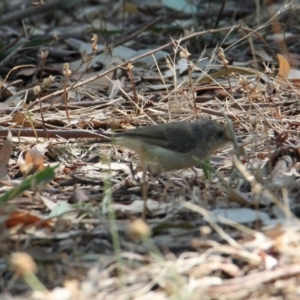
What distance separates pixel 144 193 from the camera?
316 cm

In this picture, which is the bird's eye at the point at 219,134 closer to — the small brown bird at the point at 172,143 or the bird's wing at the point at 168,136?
the small brown bird at the point at 172,143

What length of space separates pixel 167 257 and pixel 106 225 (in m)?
0.35

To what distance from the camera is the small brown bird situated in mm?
3957

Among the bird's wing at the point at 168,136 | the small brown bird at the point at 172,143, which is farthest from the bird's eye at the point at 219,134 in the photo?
the bird's wing at the point at 168,136

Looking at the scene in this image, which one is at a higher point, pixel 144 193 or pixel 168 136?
pixel 144 193

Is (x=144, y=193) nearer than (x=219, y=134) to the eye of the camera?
Yes

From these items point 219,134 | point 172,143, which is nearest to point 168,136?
point 172,143

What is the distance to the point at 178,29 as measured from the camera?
275 inches

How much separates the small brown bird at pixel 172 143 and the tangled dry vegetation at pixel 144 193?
103mm

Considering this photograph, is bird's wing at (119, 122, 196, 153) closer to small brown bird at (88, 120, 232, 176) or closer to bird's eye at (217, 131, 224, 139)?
small brown bird at (88, 120, 232, 176)

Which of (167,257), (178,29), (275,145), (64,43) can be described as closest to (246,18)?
(178,29)

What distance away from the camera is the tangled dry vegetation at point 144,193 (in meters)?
2.68

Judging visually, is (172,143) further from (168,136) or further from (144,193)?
(144,193)

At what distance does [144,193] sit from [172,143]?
0.89 metres
